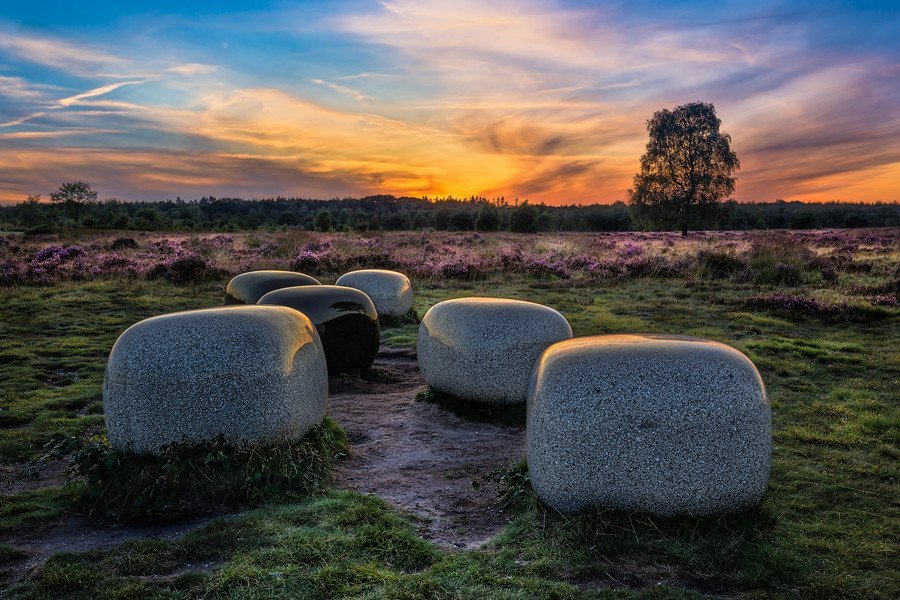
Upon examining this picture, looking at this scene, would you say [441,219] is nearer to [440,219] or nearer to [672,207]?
[440,219]

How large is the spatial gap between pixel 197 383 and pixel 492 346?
3825 millimetres

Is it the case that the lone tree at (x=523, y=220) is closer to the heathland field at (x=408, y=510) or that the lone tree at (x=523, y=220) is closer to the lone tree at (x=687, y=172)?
the lone tree at (x=687, y=172)

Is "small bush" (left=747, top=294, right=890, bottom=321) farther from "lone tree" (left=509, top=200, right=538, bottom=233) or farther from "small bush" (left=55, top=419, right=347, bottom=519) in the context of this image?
"lone tree" (left=509, top=200, right=538, bottom=233)

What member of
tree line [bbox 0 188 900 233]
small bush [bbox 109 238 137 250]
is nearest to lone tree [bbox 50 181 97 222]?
tree line [bbox 0 188 900 233]

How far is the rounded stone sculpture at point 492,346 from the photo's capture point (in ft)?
26.3

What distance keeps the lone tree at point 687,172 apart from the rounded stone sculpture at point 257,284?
48.6m

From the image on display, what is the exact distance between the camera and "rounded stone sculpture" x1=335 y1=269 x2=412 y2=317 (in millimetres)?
14344

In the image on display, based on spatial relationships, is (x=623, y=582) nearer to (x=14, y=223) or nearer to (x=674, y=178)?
(x=674, y=178)

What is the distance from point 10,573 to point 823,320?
16177mm

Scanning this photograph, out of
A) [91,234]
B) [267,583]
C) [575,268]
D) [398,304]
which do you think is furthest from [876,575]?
[91,234]

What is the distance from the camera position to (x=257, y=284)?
465 inches

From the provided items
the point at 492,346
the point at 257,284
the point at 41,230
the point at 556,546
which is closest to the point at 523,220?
the point at 41,230

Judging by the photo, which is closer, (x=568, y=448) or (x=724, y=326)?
(x=568, y=448)

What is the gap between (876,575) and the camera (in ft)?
14.0
